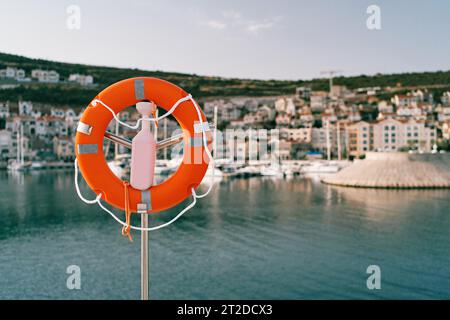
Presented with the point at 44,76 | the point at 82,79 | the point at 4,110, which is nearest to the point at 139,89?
the point at 4,110

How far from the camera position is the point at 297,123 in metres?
56.8

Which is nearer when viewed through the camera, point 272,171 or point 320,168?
point 272,171

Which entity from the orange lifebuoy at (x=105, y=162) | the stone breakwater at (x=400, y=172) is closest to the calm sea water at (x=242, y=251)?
the orange lifebuoy at (x=105, y=162)

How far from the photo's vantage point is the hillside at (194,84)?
6244 centimetres

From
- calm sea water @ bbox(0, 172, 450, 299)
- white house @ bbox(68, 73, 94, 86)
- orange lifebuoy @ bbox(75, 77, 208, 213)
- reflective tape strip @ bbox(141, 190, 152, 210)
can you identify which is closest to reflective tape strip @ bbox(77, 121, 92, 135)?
orange lifebuoy @ bbox(75, 77, 208, 213)

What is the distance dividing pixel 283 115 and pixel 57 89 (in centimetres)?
2886

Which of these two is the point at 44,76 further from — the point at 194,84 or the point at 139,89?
the point at 139,89

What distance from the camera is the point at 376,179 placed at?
24.0 m

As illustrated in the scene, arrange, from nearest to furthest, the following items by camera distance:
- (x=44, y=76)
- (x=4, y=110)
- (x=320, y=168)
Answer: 1. (x=320, y=168)
2. (x=4, y=110)
3. (x=44, y=76)

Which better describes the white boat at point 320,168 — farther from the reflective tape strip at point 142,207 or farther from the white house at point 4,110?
the white house at point 4,110

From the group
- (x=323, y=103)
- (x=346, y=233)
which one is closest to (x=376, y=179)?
(x=346, y=233)

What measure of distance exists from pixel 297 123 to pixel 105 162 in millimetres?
54420

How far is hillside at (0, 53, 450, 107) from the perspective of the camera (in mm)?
62438

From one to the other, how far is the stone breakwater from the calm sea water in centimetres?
508
